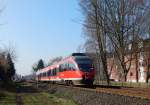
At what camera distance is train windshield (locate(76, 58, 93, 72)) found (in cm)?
3447

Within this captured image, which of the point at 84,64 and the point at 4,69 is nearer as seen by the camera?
the point at 84,64

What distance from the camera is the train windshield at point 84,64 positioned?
113 ft

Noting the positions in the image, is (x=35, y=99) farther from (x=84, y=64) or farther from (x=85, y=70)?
(x=84, y=64)

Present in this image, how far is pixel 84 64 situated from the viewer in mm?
34812

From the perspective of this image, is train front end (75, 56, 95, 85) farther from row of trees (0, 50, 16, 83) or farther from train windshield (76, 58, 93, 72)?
row of trees (0, 50, 16, 83)

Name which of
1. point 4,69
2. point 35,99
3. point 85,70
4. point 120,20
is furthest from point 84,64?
point 4,69

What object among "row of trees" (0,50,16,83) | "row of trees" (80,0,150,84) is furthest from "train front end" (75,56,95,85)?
"row of trees" (0,50,16,83)

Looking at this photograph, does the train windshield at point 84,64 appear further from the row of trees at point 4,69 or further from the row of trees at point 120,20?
the row of trees at point 4,69

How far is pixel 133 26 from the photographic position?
164 ft

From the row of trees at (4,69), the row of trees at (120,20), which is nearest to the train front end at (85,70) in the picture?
the row of trees at (120,20)

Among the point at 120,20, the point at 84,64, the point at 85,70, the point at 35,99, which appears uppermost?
the point at 120,20

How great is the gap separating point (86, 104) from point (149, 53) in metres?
44.0

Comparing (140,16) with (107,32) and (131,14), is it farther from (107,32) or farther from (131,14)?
(107,32)

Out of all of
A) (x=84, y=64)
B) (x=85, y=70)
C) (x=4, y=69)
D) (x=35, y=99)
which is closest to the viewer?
(x=35, y=99)
